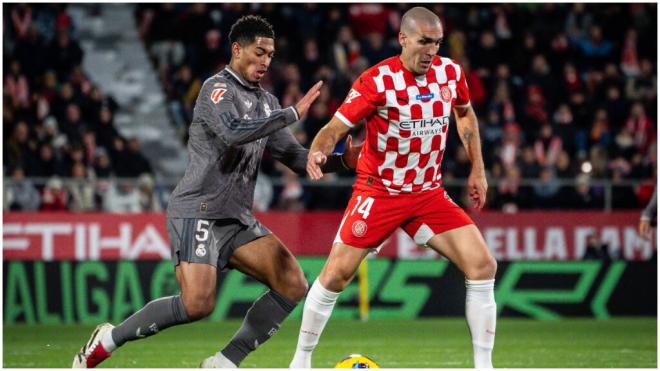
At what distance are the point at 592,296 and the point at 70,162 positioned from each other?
7.48 meters

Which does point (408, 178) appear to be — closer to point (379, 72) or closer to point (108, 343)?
point (379, 72)

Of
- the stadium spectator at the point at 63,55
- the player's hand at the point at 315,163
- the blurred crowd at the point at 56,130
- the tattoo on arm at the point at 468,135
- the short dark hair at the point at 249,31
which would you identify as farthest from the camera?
the stadium spectator at the point at 63,55

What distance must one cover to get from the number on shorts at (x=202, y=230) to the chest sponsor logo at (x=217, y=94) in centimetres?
74

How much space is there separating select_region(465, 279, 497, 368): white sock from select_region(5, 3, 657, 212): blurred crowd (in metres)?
9.63

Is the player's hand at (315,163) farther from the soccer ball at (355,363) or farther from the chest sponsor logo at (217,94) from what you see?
the soccer ball at (355,363)

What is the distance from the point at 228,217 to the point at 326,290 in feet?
2.47

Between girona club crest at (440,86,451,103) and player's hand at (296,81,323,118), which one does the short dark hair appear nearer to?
player's hand at (296,81,323,118)

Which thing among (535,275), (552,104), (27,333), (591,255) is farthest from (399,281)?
(552,104)

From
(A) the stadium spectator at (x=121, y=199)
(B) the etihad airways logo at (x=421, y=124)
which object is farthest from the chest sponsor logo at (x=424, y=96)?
(A) the stadium spectator at (x=121, y=199)

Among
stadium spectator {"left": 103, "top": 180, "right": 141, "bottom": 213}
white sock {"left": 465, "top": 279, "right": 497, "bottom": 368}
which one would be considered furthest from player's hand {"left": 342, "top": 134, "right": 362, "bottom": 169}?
stadium spectator {"left": 103, "top": 180, "right": 141, "bottom": 213}

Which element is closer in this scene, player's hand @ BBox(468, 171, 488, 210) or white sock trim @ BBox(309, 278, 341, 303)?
white sock trim @ BBox(309, 278, 341, 303)

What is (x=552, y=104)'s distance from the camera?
20.0 meters

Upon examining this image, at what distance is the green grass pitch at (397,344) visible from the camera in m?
9.55

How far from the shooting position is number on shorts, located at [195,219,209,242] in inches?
288
